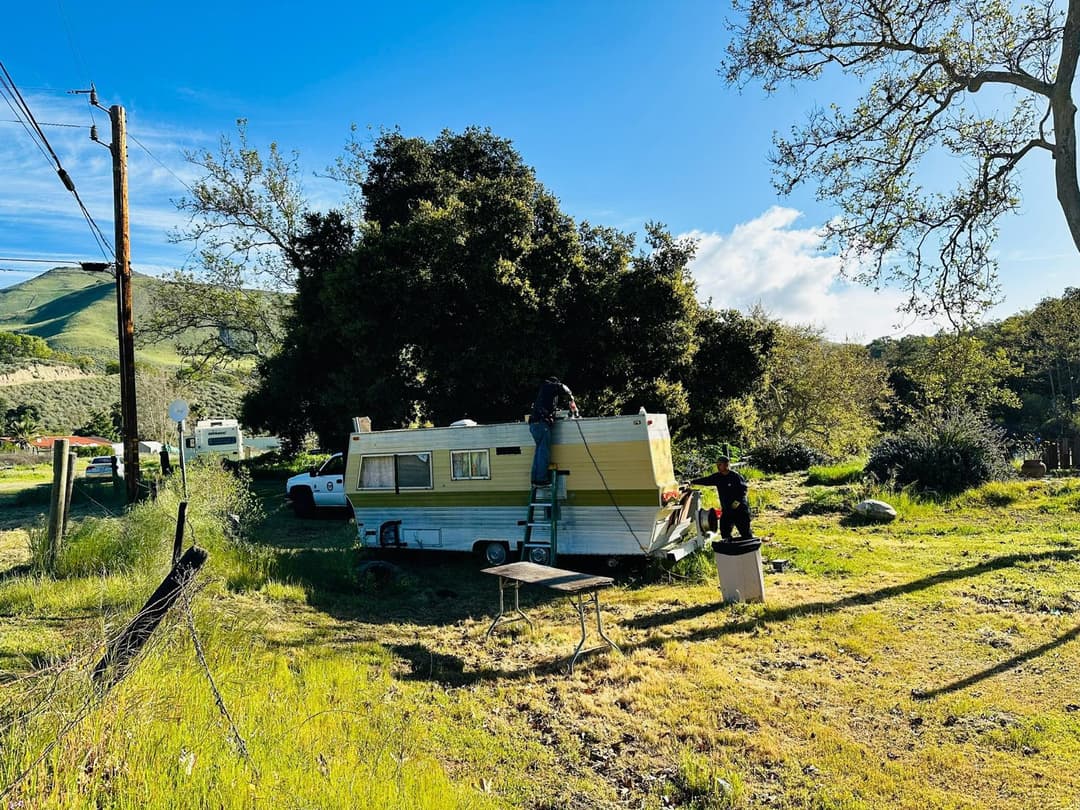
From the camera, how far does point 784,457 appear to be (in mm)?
29812

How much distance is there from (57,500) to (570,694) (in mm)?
8022

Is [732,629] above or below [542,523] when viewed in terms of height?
below

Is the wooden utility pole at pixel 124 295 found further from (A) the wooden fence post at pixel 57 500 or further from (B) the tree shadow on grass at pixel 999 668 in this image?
(B) the tree shadow on grass at pixel 999 668

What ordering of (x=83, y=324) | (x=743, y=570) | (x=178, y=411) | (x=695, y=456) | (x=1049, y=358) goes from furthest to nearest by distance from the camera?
1. (x=83, y=324)
2. (x=1049, y=358)
3. (x=695, y=456)
4. (x=178, y=411)
5. (x=743, y=570)

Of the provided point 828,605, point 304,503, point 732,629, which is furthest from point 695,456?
point 732,629

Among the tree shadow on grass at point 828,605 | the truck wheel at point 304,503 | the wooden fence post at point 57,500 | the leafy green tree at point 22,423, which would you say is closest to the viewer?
the tree shadow on grass at point 828,605

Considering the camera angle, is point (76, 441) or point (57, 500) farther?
point (76, 441)

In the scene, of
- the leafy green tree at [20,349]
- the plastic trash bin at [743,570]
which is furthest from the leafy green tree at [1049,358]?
the leafy green tree at [20,349]

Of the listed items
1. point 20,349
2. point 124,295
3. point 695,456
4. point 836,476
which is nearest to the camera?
point 124,295

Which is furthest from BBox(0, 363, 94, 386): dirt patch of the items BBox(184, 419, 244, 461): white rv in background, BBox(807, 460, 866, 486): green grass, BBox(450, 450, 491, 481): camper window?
BBox(807, 460, 866, 486): green grass

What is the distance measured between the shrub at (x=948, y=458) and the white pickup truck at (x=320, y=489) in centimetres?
1514

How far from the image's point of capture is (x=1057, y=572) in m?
9.92

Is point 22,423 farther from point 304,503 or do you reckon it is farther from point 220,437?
point 304,503

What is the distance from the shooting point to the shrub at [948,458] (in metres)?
18.1
